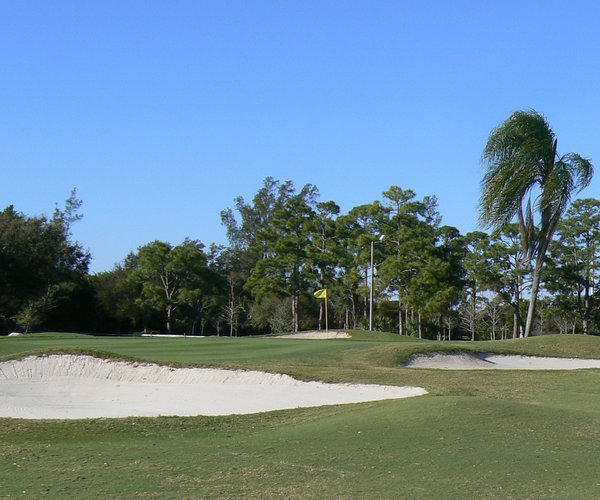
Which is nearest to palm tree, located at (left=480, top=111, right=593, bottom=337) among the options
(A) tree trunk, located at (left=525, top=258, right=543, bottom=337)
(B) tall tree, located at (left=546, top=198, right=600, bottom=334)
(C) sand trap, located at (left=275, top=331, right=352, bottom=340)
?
(A) tree trunk, located at (left=525, top=258, right=543, bottom=337)

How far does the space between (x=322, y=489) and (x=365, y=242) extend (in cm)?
5537

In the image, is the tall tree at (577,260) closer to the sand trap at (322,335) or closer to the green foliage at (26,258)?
the sand trap at (322,335)

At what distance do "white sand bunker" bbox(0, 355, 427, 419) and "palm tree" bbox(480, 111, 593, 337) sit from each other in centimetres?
2343

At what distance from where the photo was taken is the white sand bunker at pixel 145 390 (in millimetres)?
17703

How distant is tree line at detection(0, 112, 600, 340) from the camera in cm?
5950

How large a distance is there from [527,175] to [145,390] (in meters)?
26.0

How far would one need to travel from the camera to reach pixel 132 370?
22.1 meters

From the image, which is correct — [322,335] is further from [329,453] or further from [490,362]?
[329,453]

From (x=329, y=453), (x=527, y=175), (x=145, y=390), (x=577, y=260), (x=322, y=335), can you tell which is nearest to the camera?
(x=329, y=453)

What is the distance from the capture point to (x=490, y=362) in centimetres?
2812

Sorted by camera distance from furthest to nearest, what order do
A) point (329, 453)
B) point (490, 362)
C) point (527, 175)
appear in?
1. point (527, 175)
2. point (490, 362)
3. point (329, 453)

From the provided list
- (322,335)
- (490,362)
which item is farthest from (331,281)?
(490,362)

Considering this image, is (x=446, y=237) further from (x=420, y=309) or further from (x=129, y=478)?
(x=129, y=478)

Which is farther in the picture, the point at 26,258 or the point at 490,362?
the point at 26,258
